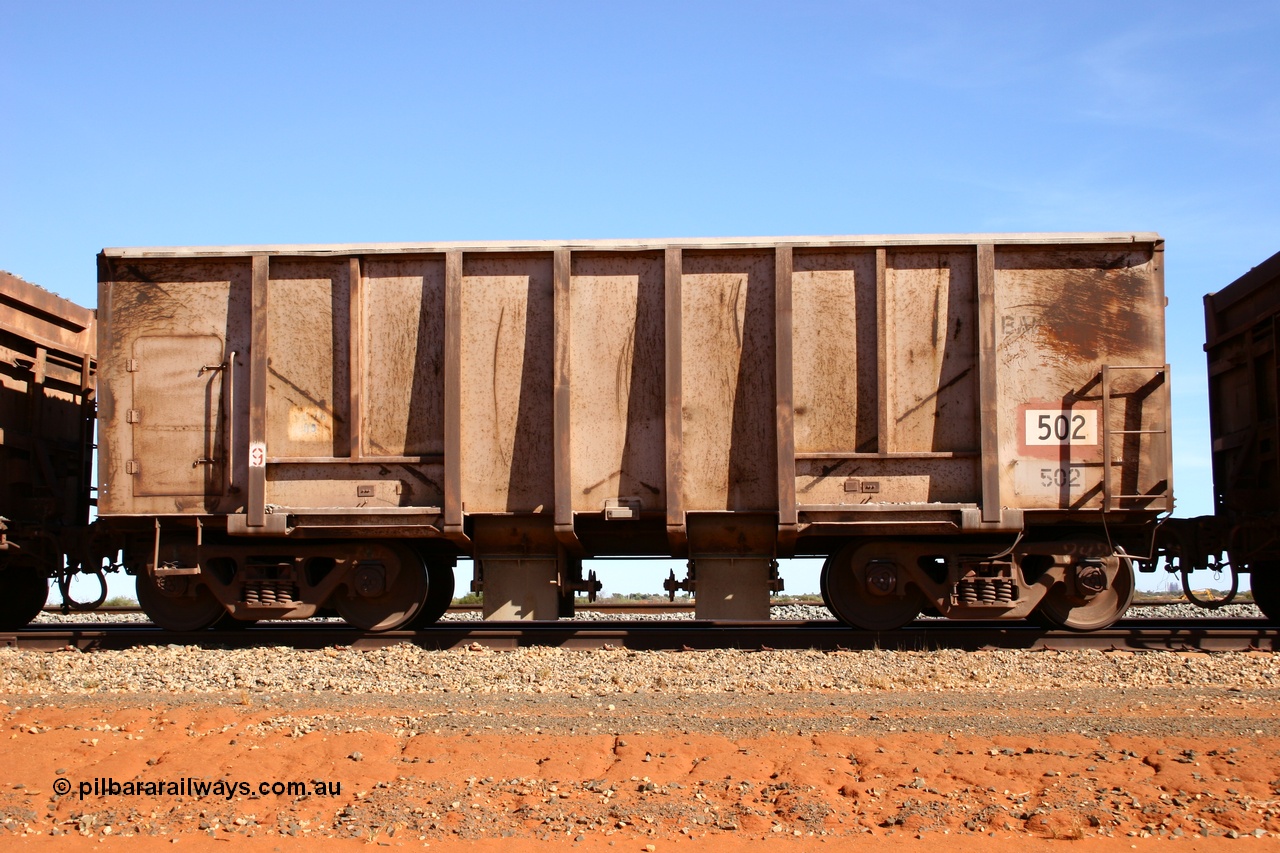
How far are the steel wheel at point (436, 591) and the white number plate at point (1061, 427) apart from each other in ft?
19.7

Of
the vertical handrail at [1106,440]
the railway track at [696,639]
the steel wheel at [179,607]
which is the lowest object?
the railway track at [696,639]

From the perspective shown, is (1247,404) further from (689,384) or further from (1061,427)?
(689,384)

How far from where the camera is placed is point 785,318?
392 inches

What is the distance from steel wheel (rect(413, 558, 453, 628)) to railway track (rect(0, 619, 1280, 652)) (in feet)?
1.93

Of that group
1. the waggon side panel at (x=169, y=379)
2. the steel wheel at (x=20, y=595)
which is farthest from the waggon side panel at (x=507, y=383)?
the steel wheel at (x=20, y=595)

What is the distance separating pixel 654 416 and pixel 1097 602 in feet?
14.9

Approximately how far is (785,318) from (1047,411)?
2585mm

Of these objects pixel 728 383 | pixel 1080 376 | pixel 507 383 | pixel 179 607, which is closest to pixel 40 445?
pixel 179 607

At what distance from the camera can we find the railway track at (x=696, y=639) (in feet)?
32.7

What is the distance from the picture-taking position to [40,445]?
1157 cm

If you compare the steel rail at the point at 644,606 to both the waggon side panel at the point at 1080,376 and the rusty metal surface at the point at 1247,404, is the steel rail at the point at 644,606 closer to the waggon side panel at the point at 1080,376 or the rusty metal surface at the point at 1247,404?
the rusty metal surface at the point at 1247,404

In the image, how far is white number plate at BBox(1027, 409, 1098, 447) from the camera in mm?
9953

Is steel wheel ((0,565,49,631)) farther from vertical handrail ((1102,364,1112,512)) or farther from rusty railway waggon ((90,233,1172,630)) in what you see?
vertical handrail ((1102,364,1112,512))

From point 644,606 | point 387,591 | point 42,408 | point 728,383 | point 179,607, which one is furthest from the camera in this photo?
point 644,606
